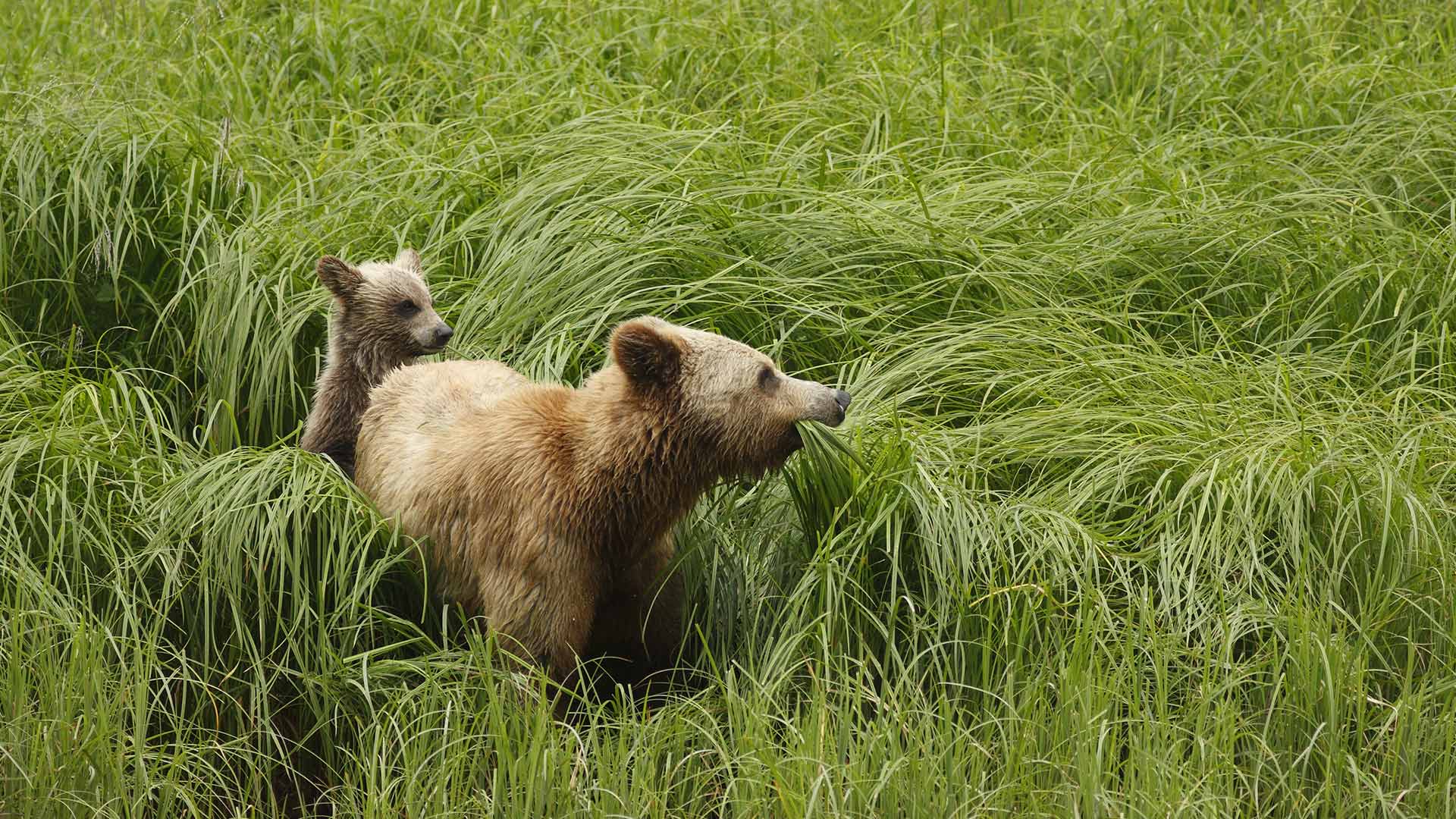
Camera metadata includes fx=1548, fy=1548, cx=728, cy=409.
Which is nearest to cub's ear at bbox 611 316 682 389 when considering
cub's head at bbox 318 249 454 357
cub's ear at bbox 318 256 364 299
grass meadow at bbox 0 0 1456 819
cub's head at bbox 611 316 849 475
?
cub's head at bbox 611 316 849 475

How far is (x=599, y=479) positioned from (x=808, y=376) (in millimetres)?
1349

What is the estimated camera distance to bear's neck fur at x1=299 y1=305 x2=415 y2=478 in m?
5.26

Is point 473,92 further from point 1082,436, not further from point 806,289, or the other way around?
point 1082,436

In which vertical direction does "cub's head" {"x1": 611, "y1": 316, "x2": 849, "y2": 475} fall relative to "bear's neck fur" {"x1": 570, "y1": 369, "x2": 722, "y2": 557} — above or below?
above

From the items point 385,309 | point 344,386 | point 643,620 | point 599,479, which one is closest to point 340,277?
point 385,309

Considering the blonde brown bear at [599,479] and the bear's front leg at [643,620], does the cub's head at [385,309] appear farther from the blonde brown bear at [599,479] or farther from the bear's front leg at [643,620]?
the bear's front leg at [643,620]

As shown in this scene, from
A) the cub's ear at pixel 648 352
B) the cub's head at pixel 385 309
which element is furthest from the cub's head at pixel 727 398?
the cub's head at pixel 385 309

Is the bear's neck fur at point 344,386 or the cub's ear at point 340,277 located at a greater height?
the cub's ear at point 340,277

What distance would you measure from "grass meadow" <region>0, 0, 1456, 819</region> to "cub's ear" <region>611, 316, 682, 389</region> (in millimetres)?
497

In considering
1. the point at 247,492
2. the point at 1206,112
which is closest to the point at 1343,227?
the point at 1206,112

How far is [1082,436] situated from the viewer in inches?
185

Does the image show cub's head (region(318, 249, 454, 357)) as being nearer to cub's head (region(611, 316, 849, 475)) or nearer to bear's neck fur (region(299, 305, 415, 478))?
bear's neck fur (region(299, 305, 415, 478))

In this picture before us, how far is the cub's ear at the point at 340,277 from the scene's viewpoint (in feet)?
17.3

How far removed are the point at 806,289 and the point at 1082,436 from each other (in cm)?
126
